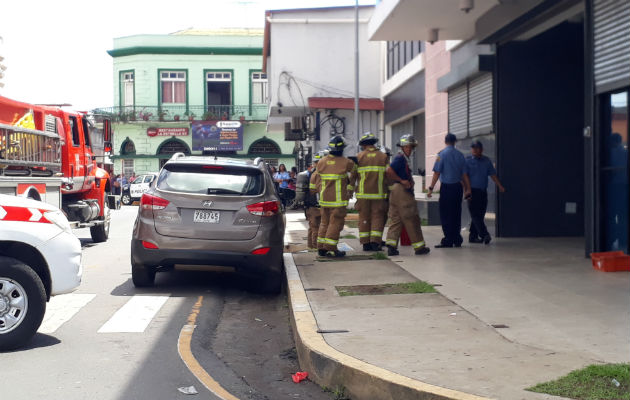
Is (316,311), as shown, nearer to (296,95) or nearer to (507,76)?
(507,76)

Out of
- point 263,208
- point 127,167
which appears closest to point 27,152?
point 263,208

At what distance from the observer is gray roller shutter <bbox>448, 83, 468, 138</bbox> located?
662 inches

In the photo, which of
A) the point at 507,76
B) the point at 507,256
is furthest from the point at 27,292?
the point at 507,76

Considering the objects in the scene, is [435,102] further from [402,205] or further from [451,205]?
[402,205]

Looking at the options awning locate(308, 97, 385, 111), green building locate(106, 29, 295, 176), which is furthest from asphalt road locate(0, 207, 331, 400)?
green building locate(106, 29, 295, 176)

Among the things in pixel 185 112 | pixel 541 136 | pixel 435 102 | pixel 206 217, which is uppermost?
pixel 185 112

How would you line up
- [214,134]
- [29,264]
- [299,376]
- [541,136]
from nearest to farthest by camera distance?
[299,376]
[29,264]
[541,136]
[214,134]

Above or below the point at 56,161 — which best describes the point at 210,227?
below

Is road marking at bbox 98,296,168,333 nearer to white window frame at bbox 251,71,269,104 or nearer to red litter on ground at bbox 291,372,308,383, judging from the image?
red litter on ground at bbox 291,372,308,383

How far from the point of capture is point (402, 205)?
1205cm

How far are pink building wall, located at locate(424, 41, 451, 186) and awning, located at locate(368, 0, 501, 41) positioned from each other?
211 centimetres

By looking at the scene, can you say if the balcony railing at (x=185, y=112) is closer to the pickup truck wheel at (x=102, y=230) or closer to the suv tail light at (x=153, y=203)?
the pickup truck wheel at (x=102, y=230)

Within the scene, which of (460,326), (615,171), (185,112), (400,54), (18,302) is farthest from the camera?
(185,112)

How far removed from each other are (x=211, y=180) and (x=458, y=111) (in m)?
8.93
